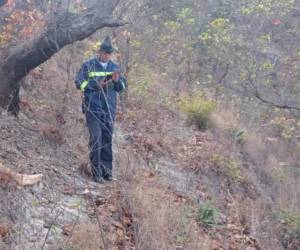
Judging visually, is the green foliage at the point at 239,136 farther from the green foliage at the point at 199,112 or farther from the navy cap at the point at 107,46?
the navy cap at the point at 107,46

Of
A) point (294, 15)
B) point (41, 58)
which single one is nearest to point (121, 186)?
point (41, 58)

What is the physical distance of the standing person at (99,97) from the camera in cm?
688

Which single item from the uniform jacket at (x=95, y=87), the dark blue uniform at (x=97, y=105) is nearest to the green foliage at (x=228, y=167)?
the dark blue uniform at (x=97, y=105)

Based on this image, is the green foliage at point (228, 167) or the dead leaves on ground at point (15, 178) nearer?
the dead leaves on ground at point (15, 178)

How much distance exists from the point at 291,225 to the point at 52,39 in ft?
15.0

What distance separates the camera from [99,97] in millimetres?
6941

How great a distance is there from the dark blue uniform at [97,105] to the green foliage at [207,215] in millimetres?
1326

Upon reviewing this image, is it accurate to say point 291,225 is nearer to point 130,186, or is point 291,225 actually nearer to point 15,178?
point 130,186

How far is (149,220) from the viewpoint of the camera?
5910 mm

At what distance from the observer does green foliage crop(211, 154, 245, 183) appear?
966 centimetres

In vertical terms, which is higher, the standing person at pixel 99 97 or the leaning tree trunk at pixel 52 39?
the leaning tree trunk at pixel 52 39

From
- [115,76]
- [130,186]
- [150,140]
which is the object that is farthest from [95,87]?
[150,140]

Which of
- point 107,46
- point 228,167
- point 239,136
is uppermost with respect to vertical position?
point 107,46

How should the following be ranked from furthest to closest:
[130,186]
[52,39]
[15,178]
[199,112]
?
1. [199,112]
2. [52,39]
3. [130,186]
4. [15,178]
